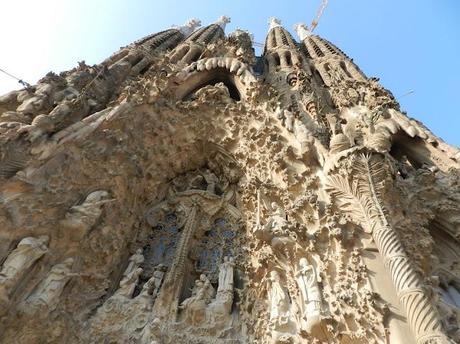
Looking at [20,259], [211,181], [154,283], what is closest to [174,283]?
[154,283]

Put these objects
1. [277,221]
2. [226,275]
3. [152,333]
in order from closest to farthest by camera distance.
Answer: [152,333] → [277,221] → [226,275]

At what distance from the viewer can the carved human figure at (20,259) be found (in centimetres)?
414

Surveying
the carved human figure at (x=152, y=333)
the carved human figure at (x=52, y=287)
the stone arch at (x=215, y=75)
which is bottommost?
the carved human figure at (x=152, y=333)

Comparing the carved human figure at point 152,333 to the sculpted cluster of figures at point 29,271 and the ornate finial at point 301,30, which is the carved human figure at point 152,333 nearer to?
the sculpted cluster of figures at point 29,271

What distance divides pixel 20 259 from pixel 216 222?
3.27 m

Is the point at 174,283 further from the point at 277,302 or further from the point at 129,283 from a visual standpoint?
the point at 277,302

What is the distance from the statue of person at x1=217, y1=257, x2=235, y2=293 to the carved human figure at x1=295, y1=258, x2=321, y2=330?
4.17 feet

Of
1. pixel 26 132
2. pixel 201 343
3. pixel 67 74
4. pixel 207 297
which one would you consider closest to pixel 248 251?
pixel 207 297

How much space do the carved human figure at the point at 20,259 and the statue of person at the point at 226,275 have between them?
225 centimetres

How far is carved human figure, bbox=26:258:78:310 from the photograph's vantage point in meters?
4.33

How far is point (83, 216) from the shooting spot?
5113mm

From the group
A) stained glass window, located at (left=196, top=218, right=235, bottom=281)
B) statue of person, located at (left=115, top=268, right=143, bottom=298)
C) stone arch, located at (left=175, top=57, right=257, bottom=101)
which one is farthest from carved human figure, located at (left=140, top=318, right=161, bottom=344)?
stone arch, located at (left=175, top=57, right=257, bottom=101)

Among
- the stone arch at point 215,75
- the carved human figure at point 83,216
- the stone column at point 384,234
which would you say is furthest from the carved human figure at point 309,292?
the stone arch at point 215,75

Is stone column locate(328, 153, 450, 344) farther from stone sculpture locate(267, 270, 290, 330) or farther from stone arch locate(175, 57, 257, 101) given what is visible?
stone arch locate(175, 57, 257, 101)
